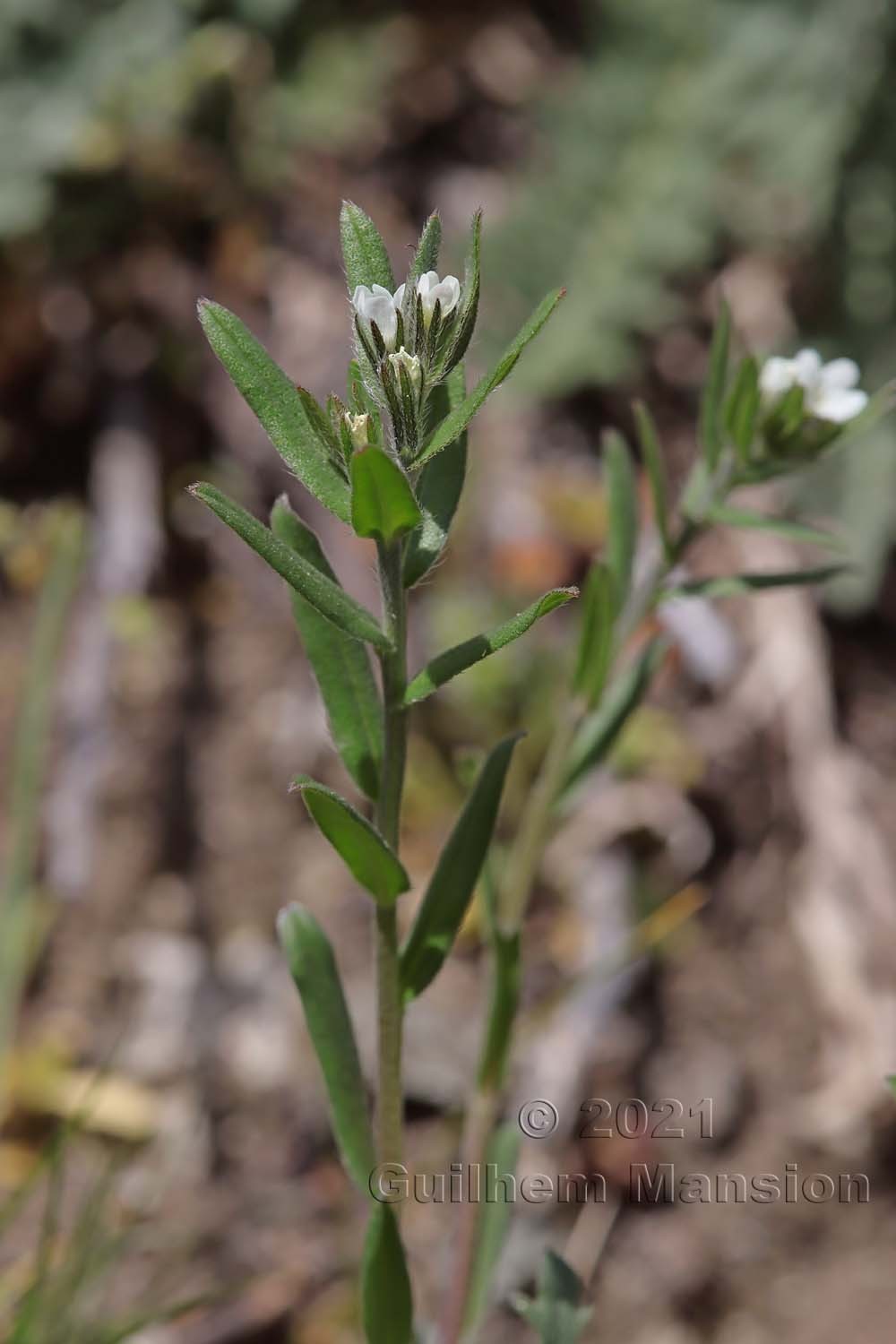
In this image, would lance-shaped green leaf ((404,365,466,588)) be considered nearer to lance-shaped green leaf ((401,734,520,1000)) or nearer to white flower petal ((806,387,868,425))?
lance-shaped green leaf ((401,734,520,1000))

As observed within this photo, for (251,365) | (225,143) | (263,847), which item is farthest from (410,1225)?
(225,143)

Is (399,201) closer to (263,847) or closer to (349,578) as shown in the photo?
(349,578)

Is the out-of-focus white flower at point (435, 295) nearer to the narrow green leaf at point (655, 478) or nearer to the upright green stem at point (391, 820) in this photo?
the upright green stem at point (391, 820)

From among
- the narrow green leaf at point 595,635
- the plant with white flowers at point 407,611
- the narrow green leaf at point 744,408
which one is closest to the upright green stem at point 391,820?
the plant with white flowers at point 407,611

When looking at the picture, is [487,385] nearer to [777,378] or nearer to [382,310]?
[382,310]

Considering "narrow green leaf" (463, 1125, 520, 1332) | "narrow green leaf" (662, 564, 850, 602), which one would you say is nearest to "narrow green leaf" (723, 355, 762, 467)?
"narrow green leaf" (662, 564, 850, 602)

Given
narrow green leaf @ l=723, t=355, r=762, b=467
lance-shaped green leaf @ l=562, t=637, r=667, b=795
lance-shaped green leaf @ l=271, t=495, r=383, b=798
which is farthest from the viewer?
lance-shaped green leaf @ l=562, t=637, r=667, b=795

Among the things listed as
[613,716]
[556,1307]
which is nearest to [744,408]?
[613,716]
